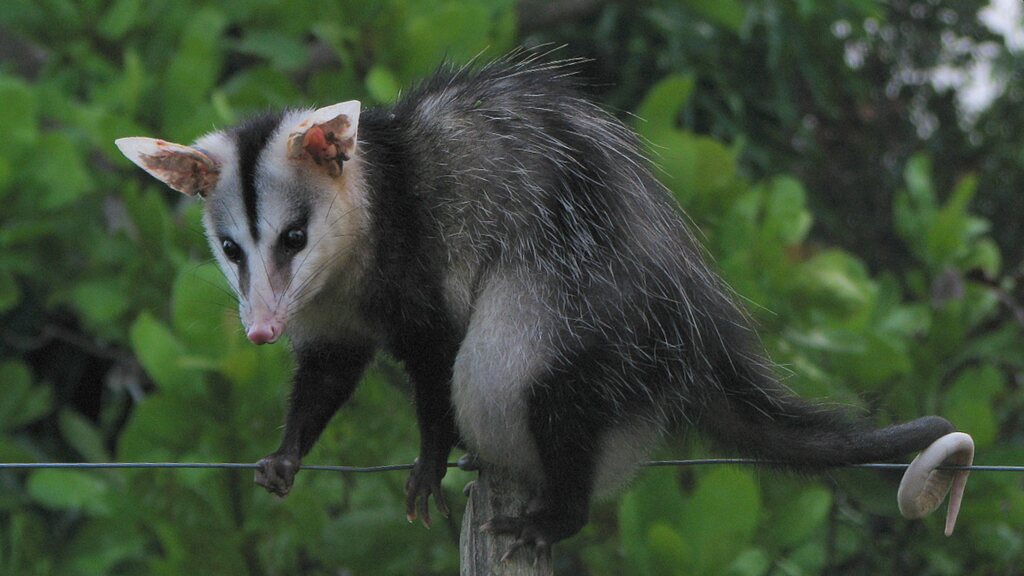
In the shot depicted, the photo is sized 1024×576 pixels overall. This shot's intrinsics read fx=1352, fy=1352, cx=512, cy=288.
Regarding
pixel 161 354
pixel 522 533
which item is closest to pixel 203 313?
pixel 161 354

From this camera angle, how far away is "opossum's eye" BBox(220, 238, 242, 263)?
9.82 feet

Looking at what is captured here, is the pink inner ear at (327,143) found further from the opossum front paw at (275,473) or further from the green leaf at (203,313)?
the green leaf at (203,313)

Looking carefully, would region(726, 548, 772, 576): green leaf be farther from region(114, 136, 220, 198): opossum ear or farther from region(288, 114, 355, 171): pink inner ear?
region(114, 136, 220, 198): opossum ear

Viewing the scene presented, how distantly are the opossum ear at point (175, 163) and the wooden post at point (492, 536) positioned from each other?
94 centimetres

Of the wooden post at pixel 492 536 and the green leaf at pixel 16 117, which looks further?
the green leaf at pixel 16 117

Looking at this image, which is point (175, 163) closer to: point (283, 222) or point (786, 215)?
point (283, 222)

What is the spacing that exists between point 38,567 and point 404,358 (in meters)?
2.89

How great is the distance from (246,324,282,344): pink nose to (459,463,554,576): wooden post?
2.03ft

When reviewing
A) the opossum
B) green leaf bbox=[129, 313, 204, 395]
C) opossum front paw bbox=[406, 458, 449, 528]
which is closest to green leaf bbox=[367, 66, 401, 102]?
green leaf bbox=[129, 313, 204, 395]

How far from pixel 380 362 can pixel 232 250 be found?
4.12ft

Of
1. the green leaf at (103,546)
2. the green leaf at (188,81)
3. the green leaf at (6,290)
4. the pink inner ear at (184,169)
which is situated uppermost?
the pink inner ear at (184,169)

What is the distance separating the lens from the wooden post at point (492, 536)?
298 cm

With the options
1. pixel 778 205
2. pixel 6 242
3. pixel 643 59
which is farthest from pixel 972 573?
pixel 6 242

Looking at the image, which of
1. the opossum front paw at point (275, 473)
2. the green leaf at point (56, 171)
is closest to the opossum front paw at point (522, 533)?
A: the opossum front paw at point (275, 473)
